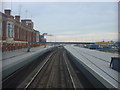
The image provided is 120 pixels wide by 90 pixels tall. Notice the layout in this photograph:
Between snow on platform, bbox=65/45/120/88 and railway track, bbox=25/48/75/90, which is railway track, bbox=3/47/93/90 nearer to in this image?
railway track, bbox=25/48/75/90

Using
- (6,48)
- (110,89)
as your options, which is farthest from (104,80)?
(6,48)

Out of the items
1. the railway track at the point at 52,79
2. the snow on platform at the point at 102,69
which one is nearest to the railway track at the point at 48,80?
the railway track at the point at 52,79

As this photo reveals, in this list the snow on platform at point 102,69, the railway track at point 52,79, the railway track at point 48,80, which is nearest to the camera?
the snow on platform at point 102,69

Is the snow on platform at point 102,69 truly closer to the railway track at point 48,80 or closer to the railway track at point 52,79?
the railway track at point 48,80

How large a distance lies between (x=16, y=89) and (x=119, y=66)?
681 cm

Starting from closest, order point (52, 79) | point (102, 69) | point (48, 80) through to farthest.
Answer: point (102, 69)
point (48, 80)
point (52, 79)

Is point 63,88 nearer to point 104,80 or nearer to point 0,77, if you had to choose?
point 104,80

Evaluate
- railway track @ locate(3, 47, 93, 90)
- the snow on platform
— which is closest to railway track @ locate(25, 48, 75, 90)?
railway track @ locate(3, 47, 93, 90)

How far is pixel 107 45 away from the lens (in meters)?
41.7

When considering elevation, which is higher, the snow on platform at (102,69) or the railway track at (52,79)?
the snow on platform at (102,69)

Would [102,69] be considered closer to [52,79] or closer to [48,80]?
[52,79]

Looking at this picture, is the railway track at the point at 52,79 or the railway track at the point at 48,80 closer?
the railway track at the point at 48,80

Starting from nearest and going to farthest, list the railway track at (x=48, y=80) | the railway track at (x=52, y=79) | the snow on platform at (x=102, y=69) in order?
the snow on platform at (x=102, y=69), the railway track at (x=48, y=80), the railway track at (x=52, y=79)

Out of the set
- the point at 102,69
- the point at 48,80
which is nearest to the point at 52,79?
the point at 48,80
